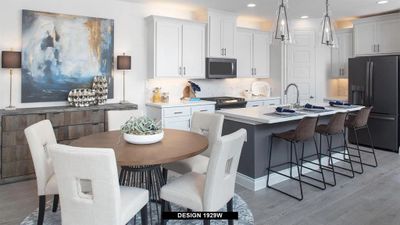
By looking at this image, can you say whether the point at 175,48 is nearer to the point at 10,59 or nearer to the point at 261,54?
the point at 261,54

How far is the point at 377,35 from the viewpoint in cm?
586

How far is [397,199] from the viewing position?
10.8 feet

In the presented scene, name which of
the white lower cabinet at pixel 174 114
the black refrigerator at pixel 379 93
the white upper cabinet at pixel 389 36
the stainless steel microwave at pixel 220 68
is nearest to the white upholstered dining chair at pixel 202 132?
the white lower cabinet at pixel 174 114

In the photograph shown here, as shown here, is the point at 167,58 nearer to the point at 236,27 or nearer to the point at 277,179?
the point at 236,27

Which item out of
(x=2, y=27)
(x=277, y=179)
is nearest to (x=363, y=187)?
A: (x=277, y=179)

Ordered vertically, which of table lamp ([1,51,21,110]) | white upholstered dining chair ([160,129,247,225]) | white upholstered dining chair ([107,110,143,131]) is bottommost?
white upholstered dining chair ([160,129,247,225])

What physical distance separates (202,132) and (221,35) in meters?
2.89

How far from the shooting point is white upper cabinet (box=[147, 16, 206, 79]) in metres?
5.00

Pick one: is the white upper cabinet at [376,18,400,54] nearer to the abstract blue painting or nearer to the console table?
the abstract blue painting

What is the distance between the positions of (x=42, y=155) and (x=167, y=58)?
2993 millimetres

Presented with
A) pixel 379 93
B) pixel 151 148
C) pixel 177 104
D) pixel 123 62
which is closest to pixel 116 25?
pixel 123 62

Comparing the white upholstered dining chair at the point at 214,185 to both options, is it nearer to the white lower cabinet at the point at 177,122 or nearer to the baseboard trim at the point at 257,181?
the baseboard trim at the point at 257,181

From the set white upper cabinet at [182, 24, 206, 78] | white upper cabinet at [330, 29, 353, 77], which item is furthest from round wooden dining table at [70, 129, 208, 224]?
white upper cabinet at [330, 29, 353, 77]

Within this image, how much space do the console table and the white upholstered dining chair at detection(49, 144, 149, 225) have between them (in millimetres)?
2356
